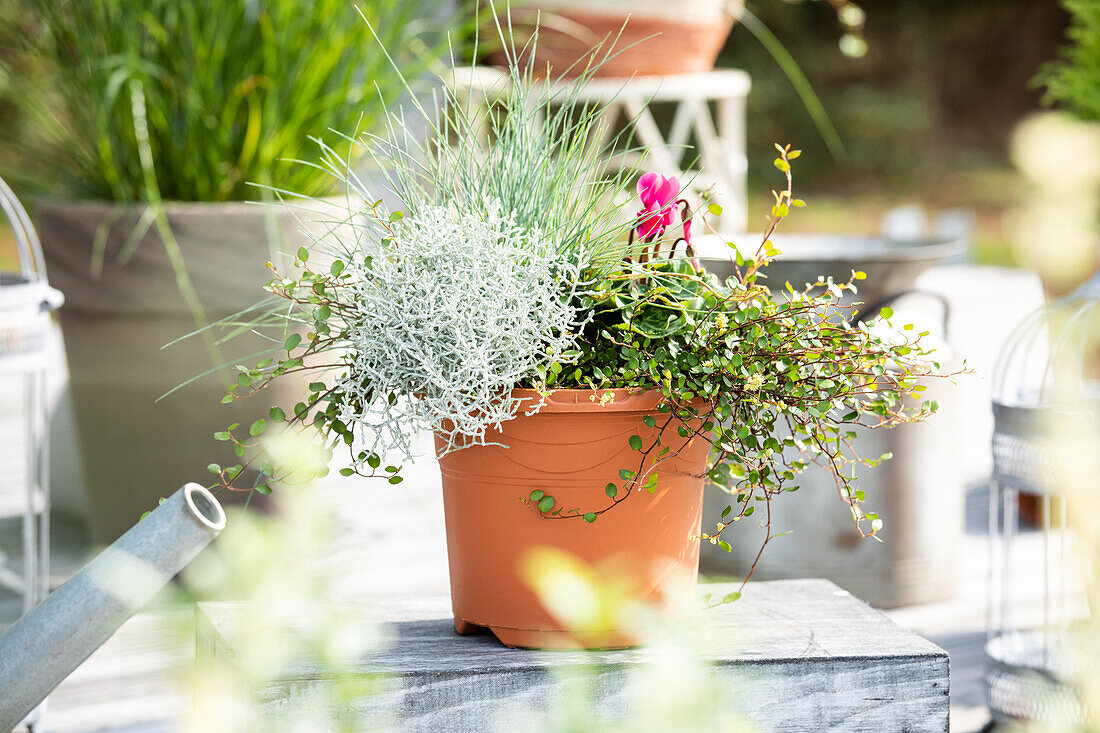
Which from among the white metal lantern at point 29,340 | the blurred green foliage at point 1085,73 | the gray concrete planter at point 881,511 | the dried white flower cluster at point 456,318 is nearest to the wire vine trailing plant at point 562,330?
the dried white flower cluster at point 456,318

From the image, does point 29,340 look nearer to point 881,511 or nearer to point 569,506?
point 569,506

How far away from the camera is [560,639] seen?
964 mm

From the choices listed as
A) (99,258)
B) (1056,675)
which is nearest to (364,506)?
(99,258)

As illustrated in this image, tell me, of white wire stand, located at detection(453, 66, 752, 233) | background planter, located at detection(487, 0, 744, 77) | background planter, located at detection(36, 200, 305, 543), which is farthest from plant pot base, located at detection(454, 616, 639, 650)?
background planter, located at detection(487, 0, 744, 77)

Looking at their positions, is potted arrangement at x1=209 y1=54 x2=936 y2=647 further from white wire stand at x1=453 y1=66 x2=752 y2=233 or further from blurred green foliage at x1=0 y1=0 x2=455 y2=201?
white wire stand at x1=453 y1=66 x2=752 y2=233

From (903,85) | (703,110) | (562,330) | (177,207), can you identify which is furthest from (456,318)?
(903,85)

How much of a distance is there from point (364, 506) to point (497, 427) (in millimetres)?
1559

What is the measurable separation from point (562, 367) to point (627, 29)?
1.69m

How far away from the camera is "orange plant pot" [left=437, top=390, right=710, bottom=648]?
932 mm

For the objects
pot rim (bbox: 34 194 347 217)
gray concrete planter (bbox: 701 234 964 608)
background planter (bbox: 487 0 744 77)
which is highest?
background planter (bbox: 487 0 744 77)

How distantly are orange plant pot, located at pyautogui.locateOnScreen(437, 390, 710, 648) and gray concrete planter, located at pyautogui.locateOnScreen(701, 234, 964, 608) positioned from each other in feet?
2.60

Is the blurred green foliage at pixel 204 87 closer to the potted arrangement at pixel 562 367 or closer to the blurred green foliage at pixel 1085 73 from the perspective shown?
the potted arrangement at pixel 562 367

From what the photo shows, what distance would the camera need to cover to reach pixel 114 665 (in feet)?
5.18

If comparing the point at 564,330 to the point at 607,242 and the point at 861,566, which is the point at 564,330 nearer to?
the point at 607,242
